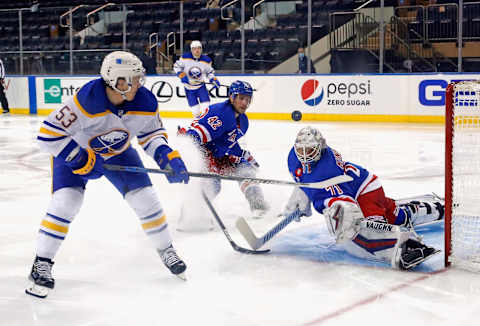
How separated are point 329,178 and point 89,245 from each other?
1.31 meters

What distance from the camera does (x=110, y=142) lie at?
2.68 m

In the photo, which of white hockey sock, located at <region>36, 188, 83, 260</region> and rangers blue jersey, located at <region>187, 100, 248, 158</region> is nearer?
white hockey sock, located at <region>36, 188, 83, 260</region>

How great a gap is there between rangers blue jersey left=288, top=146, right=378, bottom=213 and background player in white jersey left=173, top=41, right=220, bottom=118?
Result: 6110 millimetres

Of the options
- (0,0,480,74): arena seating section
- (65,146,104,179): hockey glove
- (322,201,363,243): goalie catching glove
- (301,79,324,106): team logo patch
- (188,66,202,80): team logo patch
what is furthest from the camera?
(0,0,480,74): arena seating section

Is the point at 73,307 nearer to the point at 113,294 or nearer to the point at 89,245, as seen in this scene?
the point at 113,294

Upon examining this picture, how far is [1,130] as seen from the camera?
9992 mm

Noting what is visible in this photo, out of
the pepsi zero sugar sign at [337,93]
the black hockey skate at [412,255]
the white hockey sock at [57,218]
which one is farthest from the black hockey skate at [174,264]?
the pepsi zero sugar sign at [337,93]

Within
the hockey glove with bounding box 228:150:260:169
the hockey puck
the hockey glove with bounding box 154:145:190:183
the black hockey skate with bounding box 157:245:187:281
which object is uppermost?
the hockey glove with bounding box 154:145:190:183

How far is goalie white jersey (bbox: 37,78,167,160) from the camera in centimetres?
253

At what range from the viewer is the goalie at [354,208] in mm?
2809

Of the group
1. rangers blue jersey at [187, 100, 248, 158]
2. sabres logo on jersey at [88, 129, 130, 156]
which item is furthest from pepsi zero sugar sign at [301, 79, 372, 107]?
sabres logo on jersey at [88, 129, 130, 156]

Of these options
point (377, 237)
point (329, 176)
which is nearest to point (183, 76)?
point (329, 176)

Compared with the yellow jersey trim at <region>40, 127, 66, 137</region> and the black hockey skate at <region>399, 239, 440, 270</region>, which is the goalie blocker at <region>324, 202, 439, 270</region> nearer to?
the black hockey skate at <region>399, 239, 440, 270</region>

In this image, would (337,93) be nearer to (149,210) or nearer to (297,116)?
(297,116)
